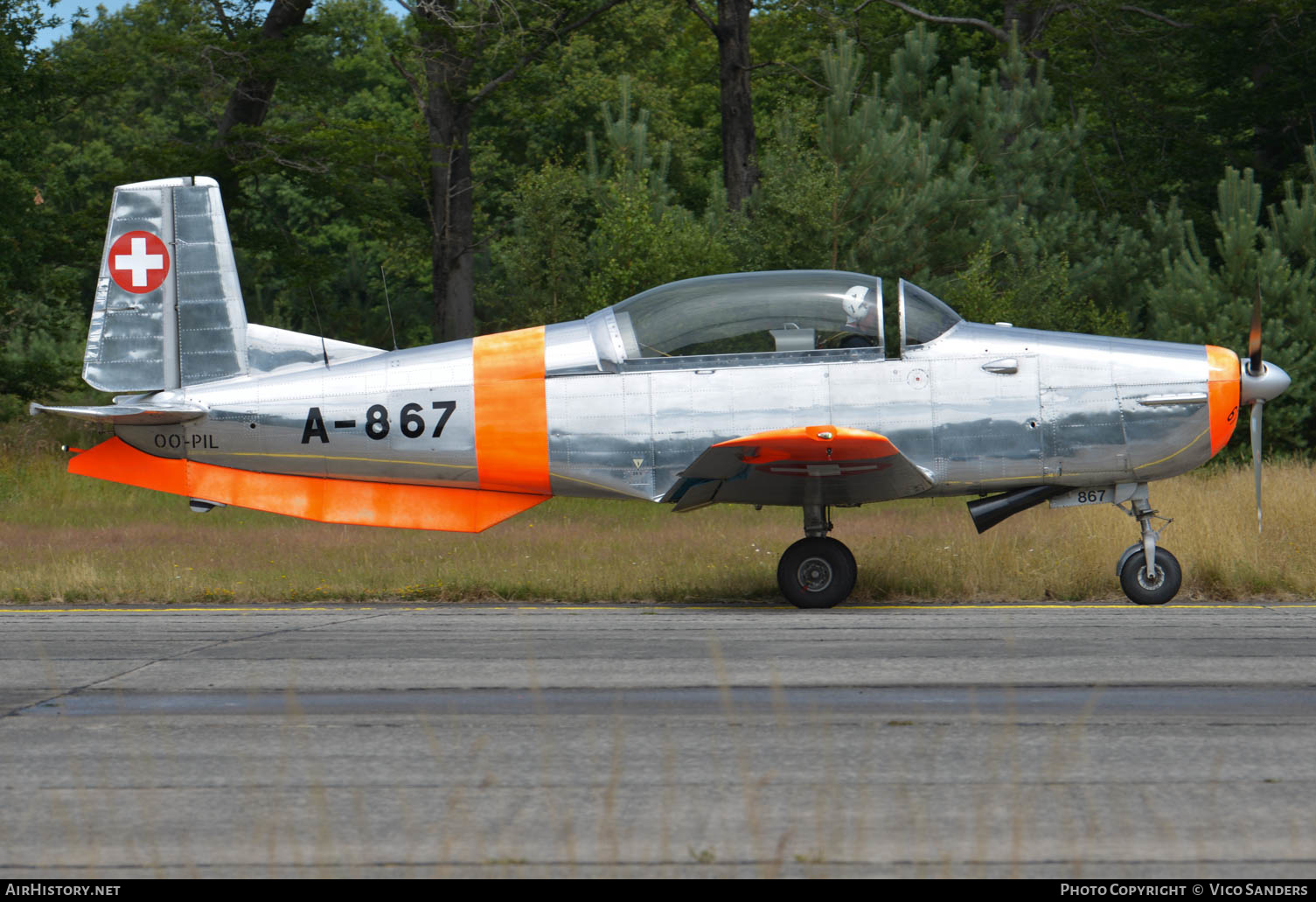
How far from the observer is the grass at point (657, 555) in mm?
11242

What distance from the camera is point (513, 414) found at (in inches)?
403

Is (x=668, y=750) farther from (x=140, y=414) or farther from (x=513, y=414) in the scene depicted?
(x=140, y=414)

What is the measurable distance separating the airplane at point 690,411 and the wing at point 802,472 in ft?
0.08

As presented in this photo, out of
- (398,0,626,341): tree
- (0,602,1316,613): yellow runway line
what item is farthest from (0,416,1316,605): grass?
(398,0,626,341): tree

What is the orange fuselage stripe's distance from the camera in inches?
402

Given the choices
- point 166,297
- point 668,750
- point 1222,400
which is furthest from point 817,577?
point 166,297

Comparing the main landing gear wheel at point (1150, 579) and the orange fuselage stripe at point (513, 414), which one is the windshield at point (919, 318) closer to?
the main landing gear wheel at point (1150, 579)

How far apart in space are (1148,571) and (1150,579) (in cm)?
6

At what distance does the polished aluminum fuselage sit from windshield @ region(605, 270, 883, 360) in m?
0.10

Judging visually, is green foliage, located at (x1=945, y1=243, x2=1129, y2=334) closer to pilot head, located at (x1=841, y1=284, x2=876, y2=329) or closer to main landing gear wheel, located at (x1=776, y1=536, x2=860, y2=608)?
pilot head, located at (x1=841, y1=284, x2=876, y2=329)

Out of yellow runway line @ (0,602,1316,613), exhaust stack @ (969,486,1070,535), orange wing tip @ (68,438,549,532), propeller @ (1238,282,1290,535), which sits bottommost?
yellow runway line @ (0,602,1316,613)

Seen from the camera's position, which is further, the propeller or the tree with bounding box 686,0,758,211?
the tree with bounding box 686,0,758,211

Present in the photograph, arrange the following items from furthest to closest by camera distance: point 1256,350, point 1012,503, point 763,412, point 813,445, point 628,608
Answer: point 628,608, point 1012,503, point 1256,350, point 763,412, point 813,445

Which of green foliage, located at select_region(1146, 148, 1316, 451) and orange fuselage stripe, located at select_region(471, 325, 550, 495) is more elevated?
green foliage, located at select_region(1146, 148, 1316, 451)
